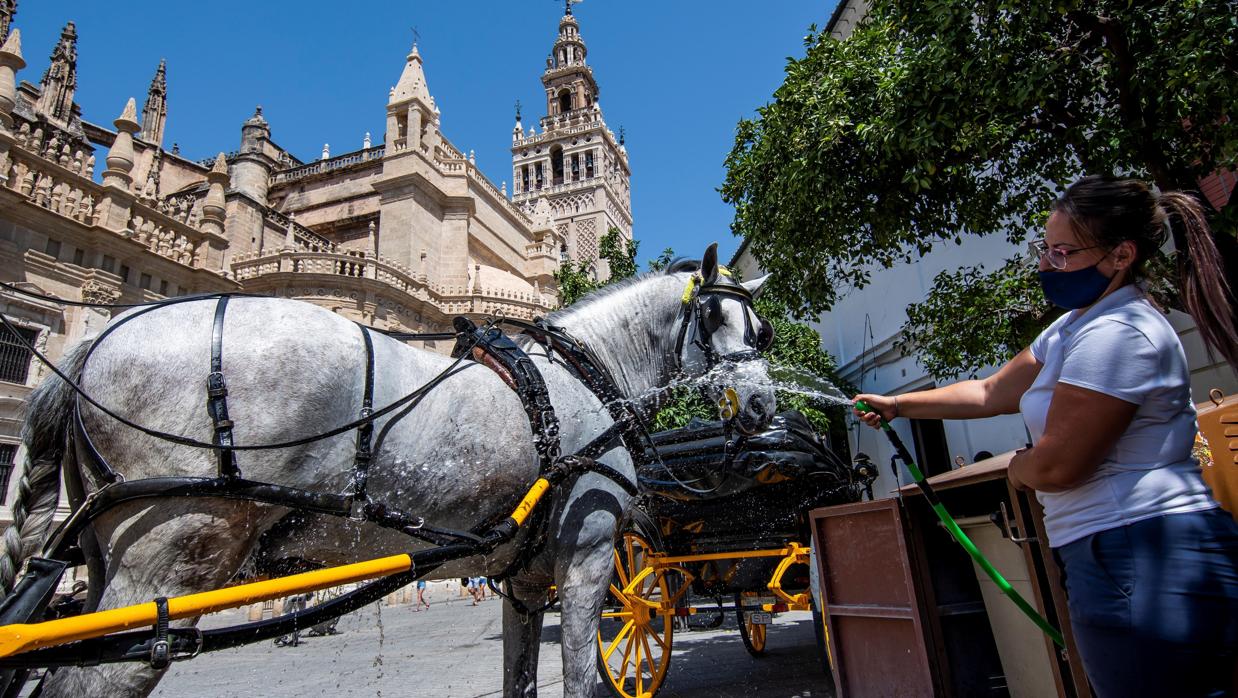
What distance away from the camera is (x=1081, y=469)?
1443 millimetres

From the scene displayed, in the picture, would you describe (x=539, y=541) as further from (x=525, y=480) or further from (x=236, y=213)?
(x=236, y=213)

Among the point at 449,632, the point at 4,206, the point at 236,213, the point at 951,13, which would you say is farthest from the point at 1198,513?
the point at 236,213

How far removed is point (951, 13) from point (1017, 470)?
15.5 ft

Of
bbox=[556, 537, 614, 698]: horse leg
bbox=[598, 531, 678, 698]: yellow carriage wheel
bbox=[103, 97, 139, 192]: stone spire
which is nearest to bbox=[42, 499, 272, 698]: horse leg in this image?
bbox=[556, 537, 614, 698]: horse leg

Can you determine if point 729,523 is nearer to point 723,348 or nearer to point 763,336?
point 763,336

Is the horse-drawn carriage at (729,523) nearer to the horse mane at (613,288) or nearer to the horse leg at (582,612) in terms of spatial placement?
the horse mane at (613,288)

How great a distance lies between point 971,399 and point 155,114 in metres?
41.7

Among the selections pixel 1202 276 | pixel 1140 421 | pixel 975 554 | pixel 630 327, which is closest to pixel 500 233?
pixel 630 327

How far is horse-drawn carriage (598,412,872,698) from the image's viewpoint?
5.50 m

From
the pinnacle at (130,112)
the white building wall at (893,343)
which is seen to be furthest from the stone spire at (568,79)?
the white building wall at (893,343)

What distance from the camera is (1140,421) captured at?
57.2 inches

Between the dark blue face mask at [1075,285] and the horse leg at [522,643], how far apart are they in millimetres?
2363

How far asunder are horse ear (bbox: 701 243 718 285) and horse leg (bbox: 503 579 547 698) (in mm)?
1738

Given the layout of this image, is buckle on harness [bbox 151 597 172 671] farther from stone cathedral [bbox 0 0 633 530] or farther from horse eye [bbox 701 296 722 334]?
stone cathedral [bbox 0 0 633 530]
